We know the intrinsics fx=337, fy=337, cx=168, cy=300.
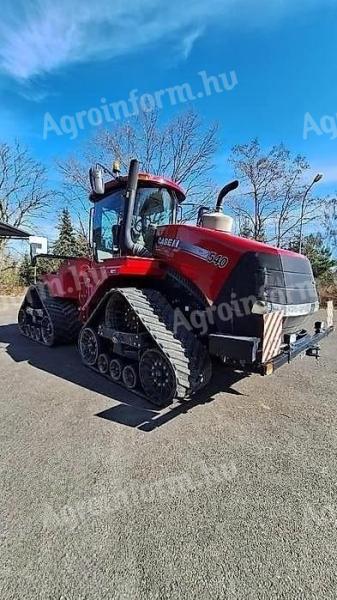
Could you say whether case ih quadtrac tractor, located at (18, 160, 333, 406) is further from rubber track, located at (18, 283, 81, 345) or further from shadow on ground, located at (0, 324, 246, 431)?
rubber track, located at (18, 283, 81, 345)

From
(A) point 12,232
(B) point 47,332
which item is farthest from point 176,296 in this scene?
(A) point 12,232

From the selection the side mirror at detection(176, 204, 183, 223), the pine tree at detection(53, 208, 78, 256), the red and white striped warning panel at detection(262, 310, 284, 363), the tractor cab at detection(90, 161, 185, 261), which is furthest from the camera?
the pine tree at detection(53, 208, 78, 256)

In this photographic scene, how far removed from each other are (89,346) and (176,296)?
168 cm

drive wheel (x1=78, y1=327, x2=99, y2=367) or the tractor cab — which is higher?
the tractor cab

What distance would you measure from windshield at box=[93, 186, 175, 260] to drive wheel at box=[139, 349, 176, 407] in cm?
150

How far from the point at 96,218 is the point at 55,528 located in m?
4.42

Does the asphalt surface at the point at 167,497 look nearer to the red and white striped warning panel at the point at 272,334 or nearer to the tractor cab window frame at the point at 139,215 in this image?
the red and white striped warning panel at the point at 272,334

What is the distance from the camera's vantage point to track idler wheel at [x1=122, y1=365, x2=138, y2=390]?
163 inches

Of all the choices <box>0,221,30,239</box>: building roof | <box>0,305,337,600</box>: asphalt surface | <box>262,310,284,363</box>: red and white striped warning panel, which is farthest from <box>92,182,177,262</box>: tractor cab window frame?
<box>0,221,30,239</box>: building roof

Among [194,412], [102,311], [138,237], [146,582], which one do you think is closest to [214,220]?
[138,237]

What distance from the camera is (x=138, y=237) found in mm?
4668

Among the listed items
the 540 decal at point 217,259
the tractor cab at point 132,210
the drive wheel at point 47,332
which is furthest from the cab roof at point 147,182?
the drive wheel at point 47,332

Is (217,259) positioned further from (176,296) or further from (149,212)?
(149,212)

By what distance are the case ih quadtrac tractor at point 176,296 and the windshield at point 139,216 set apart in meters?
0.01
